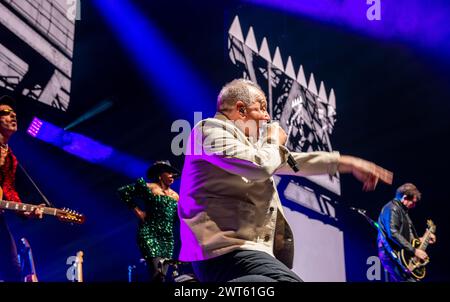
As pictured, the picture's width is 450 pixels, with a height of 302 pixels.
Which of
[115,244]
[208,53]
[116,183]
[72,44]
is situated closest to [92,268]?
[115,244]

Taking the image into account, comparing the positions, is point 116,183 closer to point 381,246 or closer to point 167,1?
point 167,1

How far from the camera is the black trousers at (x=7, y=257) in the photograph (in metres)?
4.10

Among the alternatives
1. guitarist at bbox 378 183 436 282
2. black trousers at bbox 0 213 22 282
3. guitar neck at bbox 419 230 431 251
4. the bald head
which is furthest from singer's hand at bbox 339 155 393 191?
guitar neck at bbox 419 230 431 251

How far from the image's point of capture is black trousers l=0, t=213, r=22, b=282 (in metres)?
4.10

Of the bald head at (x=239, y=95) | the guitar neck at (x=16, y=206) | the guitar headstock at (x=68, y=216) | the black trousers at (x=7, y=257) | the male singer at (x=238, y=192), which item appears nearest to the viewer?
the male singer at (x=238, y=192)

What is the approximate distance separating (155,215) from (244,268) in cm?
380

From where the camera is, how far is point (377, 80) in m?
9.27

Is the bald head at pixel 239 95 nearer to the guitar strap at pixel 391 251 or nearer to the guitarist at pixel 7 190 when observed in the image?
the guitarist at pixel 7 190

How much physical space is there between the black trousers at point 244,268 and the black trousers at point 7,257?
273cm

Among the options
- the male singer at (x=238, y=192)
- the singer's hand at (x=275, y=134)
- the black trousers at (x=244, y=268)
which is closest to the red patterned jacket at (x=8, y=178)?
the male singer at (x=238, y=192)

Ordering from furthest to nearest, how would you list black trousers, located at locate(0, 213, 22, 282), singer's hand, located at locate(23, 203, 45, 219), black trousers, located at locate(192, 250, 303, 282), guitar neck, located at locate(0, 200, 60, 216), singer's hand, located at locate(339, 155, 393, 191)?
1. singer's hand, located at locate(23, 203, 45, 219)
2. guitar neck, located at locate(0, 200, 60, 216)
3. black trousers, located at locate(0, 213, 22, 282)
4. singer's hand, located at locate(339, 155, 393, 191)
5. black trousers, located at locate(192, 250, 303, 282)

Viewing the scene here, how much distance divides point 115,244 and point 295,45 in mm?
4266

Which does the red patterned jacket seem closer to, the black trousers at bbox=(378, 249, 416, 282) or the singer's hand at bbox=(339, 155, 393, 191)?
the singer's hand at bbox=(339, 155, 393, 191)
